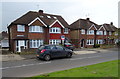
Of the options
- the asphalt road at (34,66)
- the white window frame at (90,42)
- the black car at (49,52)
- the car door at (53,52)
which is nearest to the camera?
the asphalt road at (34,66)

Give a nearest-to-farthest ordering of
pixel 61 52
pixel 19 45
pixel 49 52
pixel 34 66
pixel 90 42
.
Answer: pixel 34 66, pixel 49 52, pixel 61 52, pixel 19 45, pixel 90 42

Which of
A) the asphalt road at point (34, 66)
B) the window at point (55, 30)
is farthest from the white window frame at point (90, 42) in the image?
the asphalt road at point (34, 66)

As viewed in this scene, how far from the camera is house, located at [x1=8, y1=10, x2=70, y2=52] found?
1944cm

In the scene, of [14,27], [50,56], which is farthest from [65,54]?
[14,27]

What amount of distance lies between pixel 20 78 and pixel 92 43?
28.7m

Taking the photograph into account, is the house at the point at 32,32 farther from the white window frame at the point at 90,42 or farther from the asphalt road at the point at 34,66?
the white window frame at the point at 90,42

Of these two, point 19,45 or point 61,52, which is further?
A: point 19,45

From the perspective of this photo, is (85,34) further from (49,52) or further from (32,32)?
(49,52)

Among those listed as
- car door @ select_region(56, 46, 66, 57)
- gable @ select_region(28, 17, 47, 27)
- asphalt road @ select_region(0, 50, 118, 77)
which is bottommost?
asphalt road @ select_region(0, 50, 118, 77)

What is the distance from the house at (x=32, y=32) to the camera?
1944 centimetres

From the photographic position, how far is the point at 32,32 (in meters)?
20.9

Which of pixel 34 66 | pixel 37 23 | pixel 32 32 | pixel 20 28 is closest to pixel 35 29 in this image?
pixel 32 32

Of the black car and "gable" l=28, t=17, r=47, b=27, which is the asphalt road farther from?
"gable" l=28, t=17, r=47, b=27

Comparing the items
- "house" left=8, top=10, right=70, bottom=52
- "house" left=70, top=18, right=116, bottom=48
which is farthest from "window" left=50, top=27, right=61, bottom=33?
"house" left=70, top=18, right=116, bottom=48
